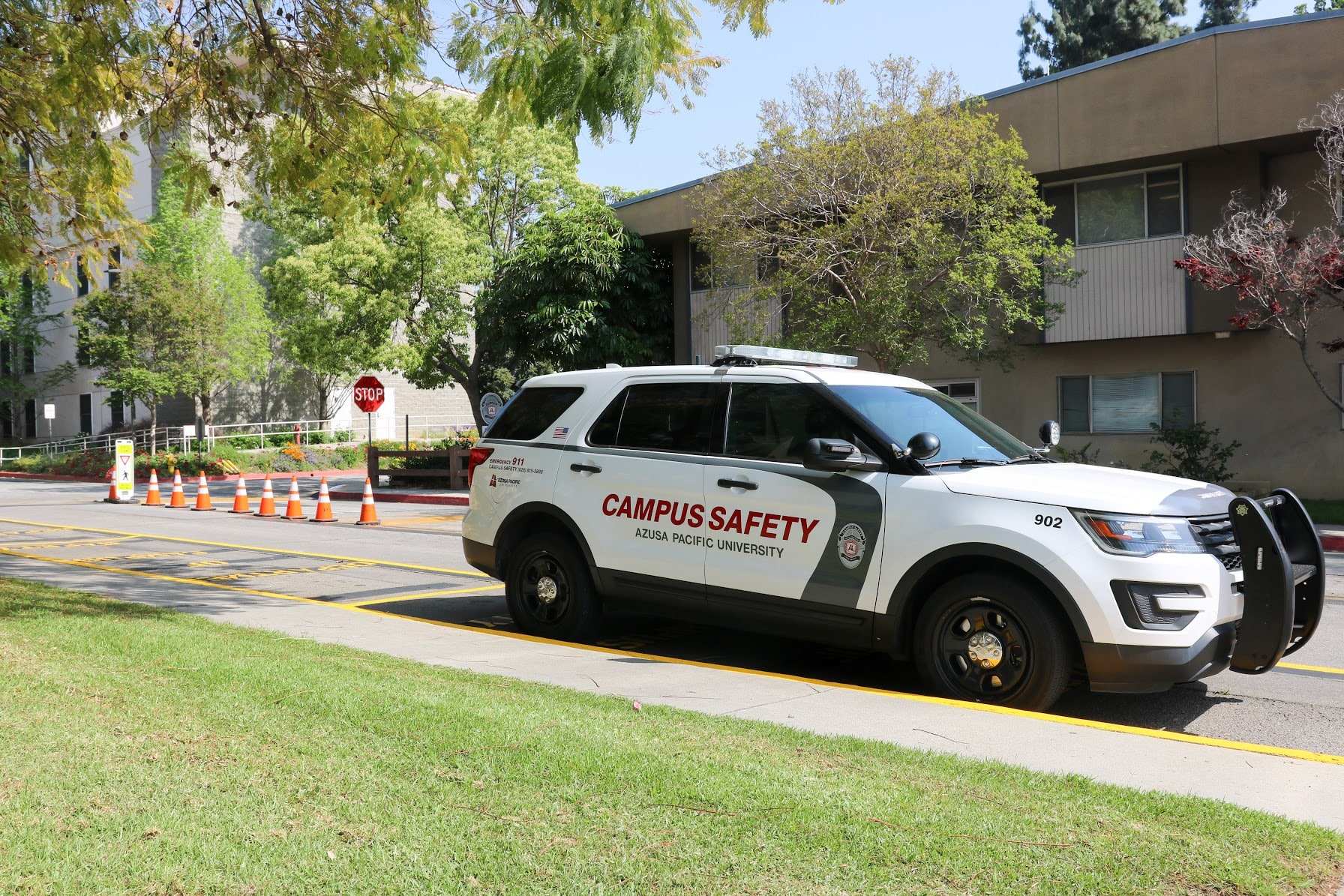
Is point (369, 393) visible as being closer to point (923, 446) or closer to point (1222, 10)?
point (923, 446)

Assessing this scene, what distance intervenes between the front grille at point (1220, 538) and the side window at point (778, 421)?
73.1 inches

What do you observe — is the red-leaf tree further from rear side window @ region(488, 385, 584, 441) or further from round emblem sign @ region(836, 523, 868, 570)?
round emblem sign @ region(836, 523, 868, 570)

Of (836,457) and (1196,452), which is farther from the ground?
(836,457)

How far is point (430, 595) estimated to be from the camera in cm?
1117

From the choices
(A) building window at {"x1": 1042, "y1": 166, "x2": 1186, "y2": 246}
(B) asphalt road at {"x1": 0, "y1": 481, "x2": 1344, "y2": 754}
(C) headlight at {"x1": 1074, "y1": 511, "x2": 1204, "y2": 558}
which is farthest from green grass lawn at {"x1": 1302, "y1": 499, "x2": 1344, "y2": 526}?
(C) headlight at {"x1": 1074, "y1": 511, "x2": 1204, "y2": 558}

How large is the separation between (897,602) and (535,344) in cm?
2306

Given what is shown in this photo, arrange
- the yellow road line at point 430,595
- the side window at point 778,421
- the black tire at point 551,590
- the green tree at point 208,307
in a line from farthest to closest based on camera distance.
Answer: the green tree at point 208,307
the yellow road line at point 430,595
the black tire at point 551,590
the side window at point 778,421

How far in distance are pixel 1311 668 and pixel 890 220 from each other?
43.1 feet

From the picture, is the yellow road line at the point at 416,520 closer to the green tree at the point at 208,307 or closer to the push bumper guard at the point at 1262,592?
the push bumper guard at the point at 1262,592

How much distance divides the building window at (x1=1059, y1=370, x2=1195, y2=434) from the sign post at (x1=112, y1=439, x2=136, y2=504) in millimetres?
19772

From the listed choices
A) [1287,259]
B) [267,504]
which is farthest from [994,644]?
[267,504]

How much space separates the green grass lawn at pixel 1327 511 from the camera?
17562mm

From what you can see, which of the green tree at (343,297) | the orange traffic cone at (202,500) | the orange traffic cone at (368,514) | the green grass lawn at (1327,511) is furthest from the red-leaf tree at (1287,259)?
the green tree at (343,297)

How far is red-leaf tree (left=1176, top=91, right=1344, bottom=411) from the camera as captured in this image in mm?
17734
